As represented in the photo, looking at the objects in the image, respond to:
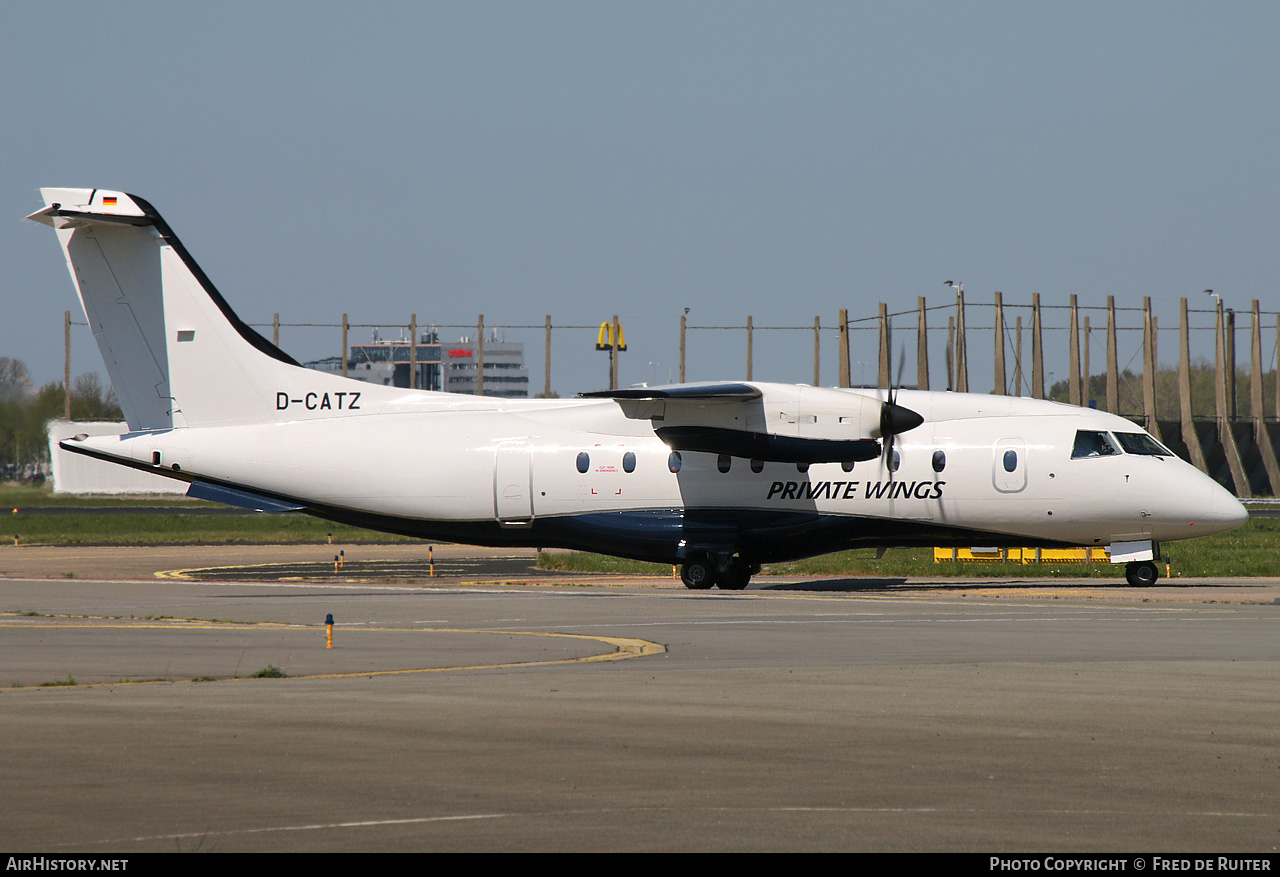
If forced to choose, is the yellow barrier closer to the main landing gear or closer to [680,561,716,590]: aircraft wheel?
the main landing gear

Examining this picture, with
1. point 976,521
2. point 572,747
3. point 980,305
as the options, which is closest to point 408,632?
point 572,747

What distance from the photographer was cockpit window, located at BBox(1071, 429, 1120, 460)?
2573 cm

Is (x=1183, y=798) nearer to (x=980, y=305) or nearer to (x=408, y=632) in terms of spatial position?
(x=408, y=632)

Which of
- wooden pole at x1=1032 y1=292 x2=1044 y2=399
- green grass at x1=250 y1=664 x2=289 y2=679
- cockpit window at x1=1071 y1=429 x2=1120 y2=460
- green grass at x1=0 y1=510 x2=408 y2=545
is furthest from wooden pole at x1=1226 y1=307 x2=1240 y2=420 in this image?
green grass at x1=250 y1=664 x2=289 y2=679

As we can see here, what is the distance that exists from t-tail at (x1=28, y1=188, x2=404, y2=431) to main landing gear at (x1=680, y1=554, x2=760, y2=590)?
8.25 m

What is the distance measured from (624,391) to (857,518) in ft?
18.9

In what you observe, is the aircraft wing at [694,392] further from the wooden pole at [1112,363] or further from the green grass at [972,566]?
the wooden pole at [1112,363]

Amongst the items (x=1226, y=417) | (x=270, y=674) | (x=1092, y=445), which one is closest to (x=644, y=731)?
(x=270, y=674)

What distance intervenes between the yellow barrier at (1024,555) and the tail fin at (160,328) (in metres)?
18.4

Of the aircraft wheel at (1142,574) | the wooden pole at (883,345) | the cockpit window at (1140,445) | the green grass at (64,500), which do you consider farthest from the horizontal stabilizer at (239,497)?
the wooden pole at (883,345)

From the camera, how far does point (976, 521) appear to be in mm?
25984

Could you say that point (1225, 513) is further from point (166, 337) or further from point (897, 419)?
point (166, 337)

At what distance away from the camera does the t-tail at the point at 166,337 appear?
26.9 metres

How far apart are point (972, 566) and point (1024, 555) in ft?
7.64
